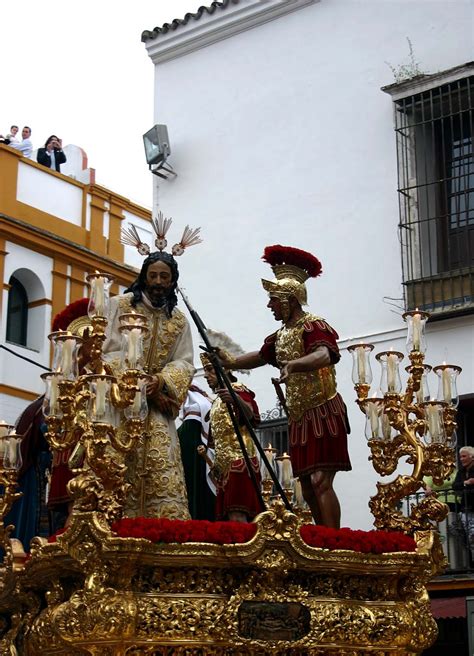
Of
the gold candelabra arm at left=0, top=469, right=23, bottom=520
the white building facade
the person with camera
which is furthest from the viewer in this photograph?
the person with camera

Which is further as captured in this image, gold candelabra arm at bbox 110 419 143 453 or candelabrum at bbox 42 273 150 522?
gold candelabra arm at bbox 110 419 143 453

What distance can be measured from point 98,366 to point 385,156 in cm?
667

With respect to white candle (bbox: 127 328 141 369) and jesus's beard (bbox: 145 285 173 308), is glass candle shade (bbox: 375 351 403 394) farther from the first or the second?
white candle (bbox: 127 328 141 369)

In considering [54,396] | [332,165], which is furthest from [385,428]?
[332,165]

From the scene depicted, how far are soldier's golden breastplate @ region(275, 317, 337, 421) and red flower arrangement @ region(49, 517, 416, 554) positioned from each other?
114cm

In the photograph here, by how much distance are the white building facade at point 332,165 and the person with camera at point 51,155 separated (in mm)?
5270

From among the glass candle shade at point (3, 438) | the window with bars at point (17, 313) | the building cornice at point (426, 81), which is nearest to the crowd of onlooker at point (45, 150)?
the window with bars at point (17, 313)

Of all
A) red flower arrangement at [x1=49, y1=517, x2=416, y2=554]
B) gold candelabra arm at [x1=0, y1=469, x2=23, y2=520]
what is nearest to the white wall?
gold candelabra arm at [x1=0, y1=469, x2=23, y2=520]

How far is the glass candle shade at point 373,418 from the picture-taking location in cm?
693

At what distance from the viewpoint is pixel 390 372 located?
6934 millimetres

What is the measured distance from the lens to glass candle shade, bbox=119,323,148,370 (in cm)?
621

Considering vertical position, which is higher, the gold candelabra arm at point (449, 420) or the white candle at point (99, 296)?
the white candle at point (99, 296)

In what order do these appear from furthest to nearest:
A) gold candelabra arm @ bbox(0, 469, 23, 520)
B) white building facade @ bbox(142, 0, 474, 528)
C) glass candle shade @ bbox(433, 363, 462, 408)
Result: white building facade @ bbox(142, 0, 474, 528), gold candelabra arm @ bbox(0, 469, 23, 520), glass candle shade @ bbox(433, 363, 462, 408)

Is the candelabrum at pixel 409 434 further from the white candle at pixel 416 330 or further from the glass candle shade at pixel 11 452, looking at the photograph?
the glass candle shade at pixel 11 452
